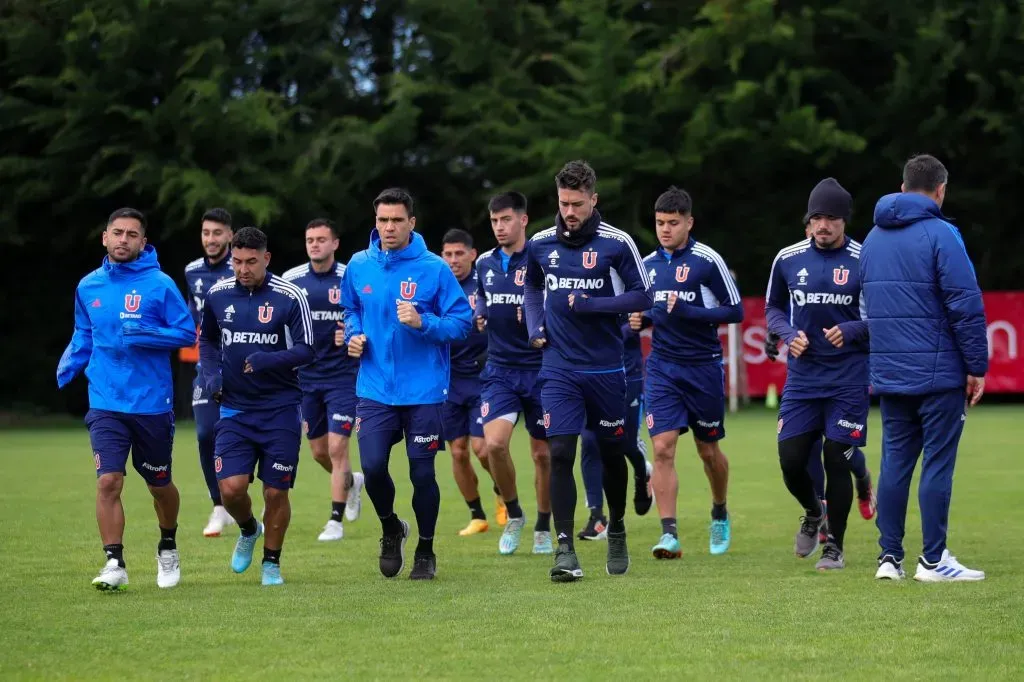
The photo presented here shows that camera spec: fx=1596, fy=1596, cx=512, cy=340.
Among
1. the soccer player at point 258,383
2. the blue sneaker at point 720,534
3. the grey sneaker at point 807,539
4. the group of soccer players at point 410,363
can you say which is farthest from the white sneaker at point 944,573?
the soccer player at point 258,383

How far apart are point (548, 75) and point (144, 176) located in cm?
888

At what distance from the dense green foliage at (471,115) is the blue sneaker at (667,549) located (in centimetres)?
2008

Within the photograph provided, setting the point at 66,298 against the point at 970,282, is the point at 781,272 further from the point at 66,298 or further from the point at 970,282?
the point at 66,298

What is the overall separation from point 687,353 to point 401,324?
2.37m

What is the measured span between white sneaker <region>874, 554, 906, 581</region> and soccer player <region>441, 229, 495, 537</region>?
417 centimetres

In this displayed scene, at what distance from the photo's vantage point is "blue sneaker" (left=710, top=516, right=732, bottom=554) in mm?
11080

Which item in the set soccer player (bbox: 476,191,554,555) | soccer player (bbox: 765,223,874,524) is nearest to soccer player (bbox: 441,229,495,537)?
soccer player (bbox: 476,191,554,555)

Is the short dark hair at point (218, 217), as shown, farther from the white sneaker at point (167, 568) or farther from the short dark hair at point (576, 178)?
the short dark hair at point (576, 178)

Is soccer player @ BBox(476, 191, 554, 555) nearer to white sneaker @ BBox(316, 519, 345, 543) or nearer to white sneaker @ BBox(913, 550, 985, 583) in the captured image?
white sneaker @ BBox(316, 519, 345, 543)

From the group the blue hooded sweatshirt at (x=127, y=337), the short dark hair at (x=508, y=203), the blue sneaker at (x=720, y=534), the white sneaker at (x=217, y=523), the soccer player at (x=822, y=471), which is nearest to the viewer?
the blue hooded sweatshirt at (x=127, y=337)

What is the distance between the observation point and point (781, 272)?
10.6 m

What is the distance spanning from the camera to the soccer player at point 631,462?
12.0 meters

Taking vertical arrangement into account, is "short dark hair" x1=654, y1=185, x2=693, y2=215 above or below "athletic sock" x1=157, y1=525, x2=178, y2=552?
above

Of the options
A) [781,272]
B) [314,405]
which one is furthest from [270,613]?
[314,405]
